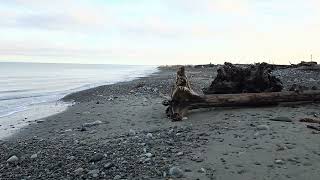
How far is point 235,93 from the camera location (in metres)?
12.5

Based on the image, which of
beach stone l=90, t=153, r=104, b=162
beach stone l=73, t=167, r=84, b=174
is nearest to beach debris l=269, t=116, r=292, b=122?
beach stone l=90, t=153, r=104, b=162

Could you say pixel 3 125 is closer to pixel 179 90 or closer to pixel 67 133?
pixel 67 133

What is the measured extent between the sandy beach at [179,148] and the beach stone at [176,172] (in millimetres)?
15

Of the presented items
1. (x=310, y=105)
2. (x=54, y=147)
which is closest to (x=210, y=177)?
(x=54, y=147)

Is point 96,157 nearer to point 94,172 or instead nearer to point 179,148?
point 94,172

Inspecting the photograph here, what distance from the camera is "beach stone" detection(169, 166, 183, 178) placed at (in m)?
6.13

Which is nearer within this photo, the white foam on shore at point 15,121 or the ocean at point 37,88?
the white foam on shore at point 15,121

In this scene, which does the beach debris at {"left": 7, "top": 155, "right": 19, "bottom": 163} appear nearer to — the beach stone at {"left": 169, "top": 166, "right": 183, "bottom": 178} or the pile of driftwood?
the beach stone at {"left": 169, "top": 166, "right": 183, "bottom": 178}

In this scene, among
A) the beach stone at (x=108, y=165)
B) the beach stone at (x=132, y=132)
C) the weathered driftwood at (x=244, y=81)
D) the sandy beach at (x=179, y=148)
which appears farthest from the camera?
the weathered driftwood at (x=244, y=81)

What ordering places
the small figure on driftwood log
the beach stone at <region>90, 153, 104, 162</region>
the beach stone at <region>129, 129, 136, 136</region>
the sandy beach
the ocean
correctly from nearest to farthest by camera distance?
the sandy beach → the beach stone at <region>90, 153, 104, 162</region> → the beach stone at <region>129, 129, 136, 136</region> → the small figure on driftwood log → the ocean

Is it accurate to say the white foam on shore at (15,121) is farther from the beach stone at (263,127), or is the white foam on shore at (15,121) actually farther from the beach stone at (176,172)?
the beach stone at (263,127)

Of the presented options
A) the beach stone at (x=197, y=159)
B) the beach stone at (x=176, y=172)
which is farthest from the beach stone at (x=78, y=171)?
the beach stone at (x=197, y=159)

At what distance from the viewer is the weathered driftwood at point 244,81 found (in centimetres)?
1246

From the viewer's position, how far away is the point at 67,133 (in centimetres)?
1074
